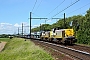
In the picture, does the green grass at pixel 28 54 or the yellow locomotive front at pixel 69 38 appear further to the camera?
the yellow locomotive front at pixel 69 38

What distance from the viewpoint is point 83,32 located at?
46969 millimetres

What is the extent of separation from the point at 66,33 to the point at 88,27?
7.05 meters

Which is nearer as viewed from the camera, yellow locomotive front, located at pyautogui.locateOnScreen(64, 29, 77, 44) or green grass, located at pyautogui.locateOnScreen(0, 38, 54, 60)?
green grass, located at pyautogui.locateOnScreen(0, 38, 54, 60)

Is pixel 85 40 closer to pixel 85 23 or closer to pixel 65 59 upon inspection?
pixel 85 23

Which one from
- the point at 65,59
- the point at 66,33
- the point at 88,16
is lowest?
the point at 65,59

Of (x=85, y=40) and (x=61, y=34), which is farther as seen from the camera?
(x=85, y=40)

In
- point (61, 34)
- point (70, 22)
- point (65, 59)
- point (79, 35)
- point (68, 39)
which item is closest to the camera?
point (65, 59)

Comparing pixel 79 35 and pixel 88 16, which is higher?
pixel 88 16

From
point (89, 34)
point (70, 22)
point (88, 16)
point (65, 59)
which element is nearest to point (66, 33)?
point (89, 34)

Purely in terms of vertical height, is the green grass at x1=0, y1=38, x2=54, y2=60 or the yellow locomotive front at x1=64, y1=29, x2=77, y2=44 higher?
the yellow locomotive front at x1=64, y1=29, x2=77, y2=44

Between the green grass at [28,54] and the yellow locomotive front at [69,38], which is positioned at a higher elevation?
the yellow locomotive front at [69,38]

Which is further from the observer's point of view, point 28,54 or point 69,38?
point 69,38

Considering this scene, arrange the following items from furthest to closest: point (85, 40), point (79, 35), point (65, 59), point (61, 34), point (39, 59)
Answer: point (79, 35), point (85, 40), point (61, 34), point (65, 59), point (39, 59)

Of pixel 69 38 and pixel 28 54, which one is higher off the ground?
pixel 69 38
